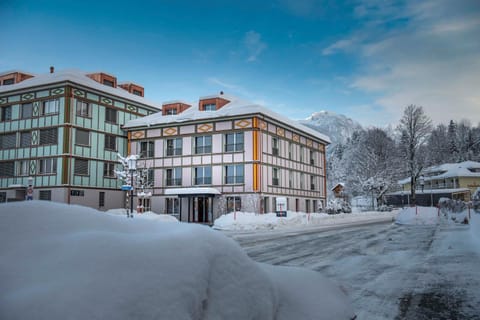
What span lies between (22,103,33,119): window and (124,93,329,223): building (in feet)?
27.4

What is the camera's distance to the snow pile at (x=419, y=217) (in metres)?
26.1

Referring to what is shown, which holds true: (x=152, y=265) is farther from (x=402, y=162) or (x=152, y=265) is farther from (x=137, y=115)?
(x=402, y=162)

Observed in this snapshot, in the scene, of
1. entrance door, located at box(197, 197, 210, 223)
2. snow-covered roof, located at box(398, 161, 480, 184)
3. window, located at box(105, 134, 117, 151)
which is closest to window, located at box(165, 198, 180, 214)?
entrance door, located at box(197, 197, 210, 223)

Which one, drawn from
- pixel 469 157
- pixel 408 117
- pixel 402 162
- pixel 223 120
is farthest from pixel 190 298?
pixel 469 157

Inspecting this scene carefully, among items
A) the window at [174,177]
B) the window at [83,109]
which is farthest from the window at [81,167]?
the window at [174,177]

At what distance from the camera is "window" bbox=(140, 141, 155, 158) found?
124 ft

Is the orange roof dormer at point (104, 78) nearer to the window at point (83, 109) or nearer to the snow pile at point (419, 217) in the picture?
the window at point (83, 109)

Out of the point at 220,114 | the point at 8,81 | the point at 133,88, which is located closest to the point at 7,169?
the point at 8,81

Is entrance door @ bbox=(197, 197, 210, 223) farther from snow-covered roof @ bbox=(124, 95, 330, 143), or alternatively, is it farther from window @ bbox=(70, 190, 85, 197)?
window @ bbox=(70, 190, 85, 197)

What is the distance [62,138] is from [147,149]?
768 centimetres

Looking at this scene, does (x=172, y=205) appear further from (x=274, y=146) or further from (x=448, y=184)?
(x=448, y=184)

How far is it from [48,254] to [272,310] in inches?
62.7

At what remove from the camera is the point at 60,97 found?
3384 centimetres

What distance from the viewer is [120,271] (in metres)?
2.18
